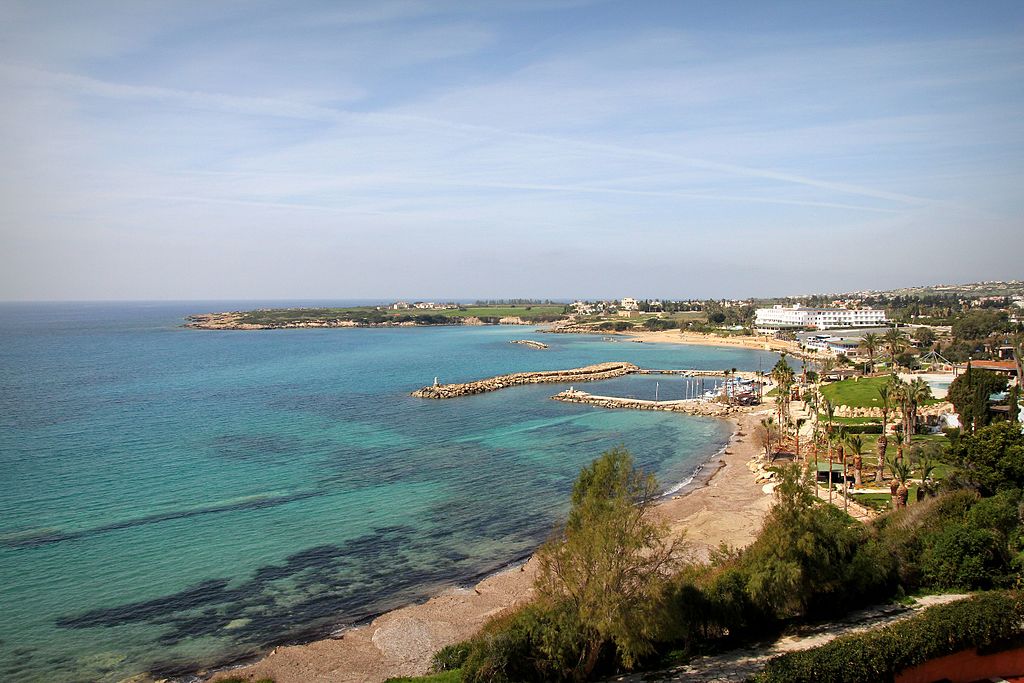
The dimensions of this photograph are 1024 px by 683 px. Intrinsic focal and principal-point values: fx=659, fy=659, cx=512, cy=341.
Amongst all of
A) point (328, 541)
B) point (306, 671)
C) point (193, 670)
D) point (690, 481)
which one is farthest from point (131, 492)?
point (690, 481)

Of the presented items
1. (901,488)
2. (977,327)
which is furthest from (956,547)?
(977,327)

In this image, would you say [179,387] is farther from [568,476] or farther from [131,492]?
[568,476]

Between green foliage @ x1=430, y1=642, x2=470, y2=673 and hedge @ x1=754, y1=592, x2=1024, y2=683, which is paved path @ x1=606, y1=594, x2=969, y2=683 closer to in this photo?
hedge @ x1=754, y1=592, x2=1024, y2=683

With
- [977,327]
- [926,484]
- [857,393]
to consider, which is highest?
[977,327]

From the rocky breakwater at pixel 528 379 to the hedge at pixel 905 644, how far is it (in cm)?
5929

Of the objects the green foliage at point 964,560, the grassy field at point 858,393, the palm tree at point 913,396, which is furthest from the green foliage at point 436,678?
the grassy field at point 858,393

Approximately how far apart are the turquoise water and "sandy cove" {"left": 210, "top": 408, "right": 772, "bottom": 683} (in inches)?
51.2

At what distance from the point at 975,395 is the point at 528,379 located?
5383 centimetres

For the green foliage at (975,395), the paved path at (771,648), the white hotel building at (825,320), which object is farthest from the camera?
the white hotel building at (825,320)

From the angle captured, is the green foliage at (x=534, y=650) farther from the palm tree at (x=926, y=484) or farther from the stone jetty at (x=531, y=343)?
the stone jetty at (x=531, y=343)

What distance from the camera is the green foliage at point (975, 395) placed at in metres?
40.5

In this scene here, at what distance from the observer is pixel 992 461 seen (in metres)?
27.0

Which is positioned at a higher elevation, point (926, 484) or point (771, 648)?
point (926, 484)

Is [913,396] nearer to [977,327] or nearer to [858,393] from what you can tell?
[858,393]
